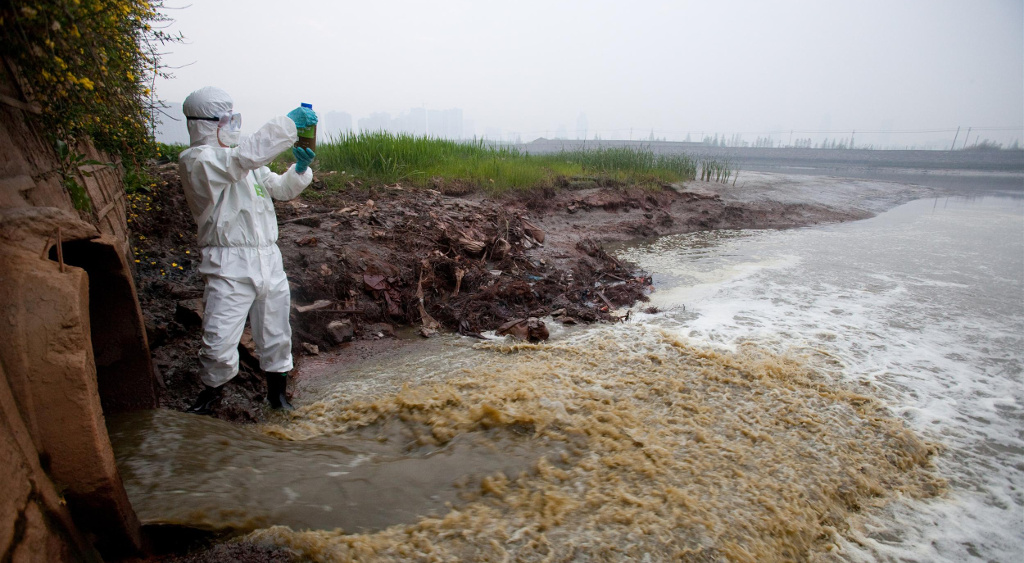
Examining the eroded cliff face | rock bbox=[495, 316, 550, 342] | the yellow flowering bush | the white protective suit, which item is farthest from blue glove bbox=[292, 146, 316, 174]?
rock bbox=[495, 316, 550, 342]

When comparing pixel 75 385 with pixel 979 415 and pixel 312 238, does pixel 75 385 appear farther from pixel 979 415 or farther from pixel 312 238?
pixel 979 415

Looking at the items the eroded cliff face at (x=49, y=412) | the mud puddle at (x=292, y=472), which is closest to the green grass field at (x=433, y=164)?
the mud puddle at (x=292, y=472)

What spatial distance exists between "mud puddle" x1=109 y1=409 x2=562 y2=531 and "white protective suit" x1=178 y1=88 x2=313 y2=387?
51 cm

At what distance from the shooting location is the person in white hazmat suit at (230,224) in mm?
2863

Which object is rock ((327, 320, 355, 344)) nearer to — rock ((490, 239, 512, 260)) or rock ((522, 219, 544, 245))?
rock ((490, 239, 512, 260))

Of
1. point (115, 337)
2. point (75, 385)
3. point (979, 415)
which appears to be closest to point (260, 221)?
point (115, 337)

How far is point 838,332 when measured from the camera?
5328mm

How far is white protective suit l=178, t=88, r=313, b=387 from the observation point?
2.86m

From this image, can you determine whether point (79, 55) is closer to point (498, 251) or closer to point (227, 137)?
point (227, 137)

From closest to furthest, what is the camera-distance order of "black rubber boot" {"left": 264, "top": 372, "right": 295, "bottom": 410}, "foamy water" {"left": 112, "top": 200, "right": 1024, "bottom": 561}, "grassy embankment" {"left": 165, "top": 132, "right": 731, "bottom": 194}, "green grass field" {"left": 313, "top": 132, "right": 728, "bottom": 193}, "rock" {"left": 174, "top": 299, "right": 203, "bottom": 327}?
"foamy water" {"left": 112, "top": 200, "right": 1024, "bottom": 561}
"black rubber boot" {"left": 264, "top": 372, "right": 295, "bottom": 410}
"rock" {"left": 174, "top": 299, "right": 203, "bottom": 327}
"grassy embankment" {"left": 165, "top": 132, "right": 731, "bottom": 194}
"green grass field" {"left": 313, "top": 132, "right": 728, "bottom": 193}

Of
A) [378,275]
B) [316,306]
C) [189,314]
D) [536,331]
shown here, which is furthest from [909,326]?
[189,314]

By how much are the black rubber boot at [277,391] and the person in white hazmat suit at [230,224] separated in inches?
11.3

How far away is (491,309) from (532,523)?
3.24 metres

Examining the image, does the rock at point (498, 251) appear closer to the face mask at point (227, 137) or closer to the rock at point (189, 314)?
the rock at point (189, 314)
